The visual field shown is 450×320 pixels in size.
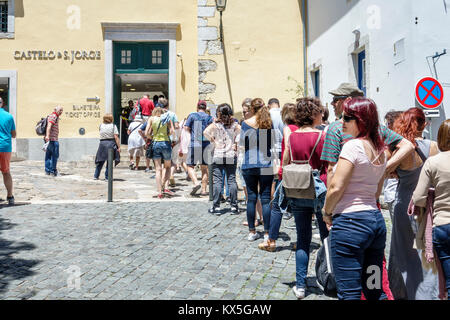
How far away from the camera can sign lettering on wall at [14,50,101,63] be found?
47.9ft

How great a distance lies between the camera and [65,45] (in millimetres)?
14734

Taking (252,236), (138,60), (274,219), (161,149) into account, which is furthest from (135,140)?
(274,219)

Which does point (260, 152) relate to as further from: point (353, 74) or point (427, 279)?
point (353, 74)

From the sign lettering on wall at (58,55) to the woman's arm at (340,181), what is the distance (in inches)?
525

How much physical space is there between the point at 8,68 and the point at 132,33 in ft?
13.3

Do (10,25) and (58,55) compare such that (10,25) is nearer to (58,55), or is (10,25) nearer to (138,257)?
(58,55)

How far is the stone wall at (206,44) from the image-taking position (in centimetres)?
1459

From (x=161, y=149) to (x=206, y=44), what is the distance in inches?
292

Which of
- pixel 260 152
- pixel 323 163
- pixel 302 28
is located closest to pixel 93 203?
pixel 260 152

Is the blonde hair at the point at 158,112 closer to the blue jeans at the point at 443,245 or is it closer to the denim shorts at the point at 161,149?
the denim shorts at the point at 161,149

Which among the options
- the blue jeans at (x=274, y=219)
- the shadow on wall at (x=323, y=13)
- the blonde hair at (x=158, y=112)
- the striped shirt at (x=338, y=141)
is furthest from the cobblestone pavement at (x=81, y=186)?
the shadow on wall at (x=323, y=13)

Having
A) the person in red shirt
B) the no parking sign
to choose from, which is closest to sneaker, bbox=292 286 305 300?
the no parking sign

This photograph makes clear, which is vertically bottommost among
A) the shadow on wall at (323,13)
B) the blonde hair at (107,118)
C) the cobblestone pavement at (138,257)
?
the cobblestone pavement at (138,257)

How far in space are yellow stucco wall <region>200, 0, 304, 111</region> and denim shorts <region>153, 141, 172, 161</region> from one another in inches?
264
